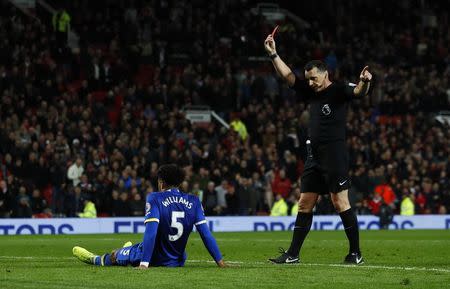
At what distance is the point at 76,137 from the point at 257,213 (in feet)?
18.6

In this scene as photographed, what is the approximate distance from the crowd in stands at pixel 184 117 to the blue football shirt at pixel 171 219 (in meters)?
17.3

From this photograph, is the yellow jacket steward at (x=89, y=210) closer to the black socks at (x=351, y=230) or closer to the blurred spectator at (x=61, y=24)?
the blurred spectator at (x=61, y=24)

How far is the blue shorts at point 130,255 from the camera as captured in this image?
13.5 meters

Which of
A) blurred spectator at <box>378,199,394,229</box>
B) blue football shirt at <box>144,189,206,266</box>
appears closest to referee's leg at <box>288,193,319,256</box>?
blue football shirt at <box>144,189,206,266</box>

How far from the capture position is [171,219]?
13.4 meters

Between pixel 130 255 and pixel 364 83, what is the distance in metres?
3.42

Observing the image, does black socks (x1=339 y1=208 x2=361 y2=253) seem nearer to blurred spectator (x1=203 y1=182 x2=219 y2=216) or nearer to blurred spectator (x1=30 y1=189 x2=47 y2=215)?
blurred spectator (x1=30 y1=189 x2=47 y2=215)

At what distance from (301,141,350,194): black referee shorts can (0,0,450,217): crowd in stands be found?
1655 cm

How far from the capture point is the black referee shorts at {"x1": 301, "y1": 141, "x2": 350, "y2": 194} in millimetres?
14711

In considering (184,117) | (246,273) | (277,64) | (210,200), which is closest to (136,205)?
(210,200)

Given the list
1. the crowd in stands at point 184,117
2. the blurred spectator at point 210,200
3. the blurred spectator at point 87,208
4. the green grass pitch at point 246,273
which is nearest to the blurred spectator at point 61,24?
the crowd in stands at point 184,117

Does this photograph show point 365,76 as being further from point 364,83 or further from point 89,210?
point 89,210

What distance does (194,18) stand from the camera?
4131 cm

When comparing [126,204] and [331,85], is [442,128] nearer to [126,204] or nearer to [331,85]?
[126,204]
